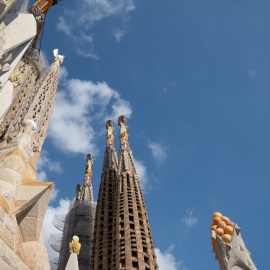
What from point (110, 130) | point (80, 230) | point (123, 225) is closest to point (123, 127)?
point (110, 130)

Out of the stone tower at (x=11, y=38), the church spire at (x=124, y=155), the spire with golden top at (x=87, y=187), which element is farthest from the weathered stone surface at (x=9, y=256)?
the spire with golden top at (x=87, y=187)

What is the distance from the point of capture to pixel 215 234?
563 centimetres

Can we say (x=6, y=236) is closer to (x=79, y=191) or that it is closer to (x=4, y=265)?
(x=4, y=265)

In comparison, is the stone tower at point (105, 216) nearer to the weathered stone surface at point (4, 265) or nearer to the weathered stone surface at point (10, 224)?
the weathered stone surface at point (10, 224)

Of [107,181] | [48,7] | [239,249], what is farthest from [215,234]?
[107,181]

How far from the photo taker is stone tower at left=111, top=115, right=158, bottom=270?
594 inches

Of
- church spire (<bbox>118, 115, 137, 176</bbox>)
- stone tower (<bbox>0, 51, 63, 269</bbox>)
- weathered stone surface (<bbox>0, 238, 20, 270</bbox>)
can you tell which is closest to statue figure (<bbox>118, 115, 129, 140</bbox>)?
church spire (<bbox>118, 115, 137, 176</bbox>)

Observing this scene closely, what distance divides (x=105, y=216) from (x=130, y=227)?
3.44m

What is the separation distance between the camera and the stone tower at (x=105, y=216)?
17.5 meters

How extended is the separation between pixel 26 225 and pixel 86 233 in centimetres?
1898

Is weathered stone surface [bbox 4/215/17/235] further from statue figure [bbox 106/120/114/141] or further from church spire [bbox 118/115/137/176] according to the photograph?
statue figure [bbox 106/120/114/141]

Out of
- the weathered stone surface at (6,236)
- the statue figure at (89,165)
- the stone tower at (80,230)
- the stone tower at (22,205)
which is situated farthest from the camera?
the statue figure at (89,165)

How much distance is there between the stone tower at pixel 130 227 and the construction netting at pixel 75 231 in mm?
4827

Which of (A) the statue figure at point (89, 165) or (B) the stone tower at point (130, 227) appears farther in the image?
(A) the statue figure at point (89, 165)
